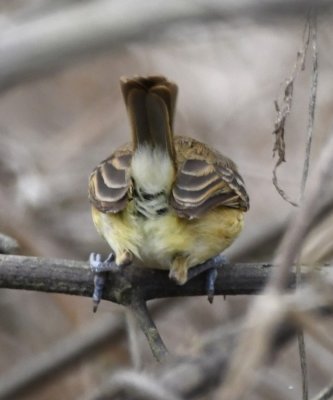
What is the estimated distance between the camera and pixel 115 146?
23.9ft

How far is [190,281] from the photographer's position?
4.13 metres

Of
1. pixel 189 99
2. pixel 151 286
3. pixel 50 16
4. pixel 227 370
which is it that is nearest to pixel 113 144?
pixel 189 99

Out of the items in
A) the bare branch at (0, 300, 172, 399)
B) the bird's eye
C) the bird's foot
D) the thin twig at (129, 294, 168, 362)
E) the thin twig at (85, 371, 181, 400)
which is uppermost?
the thin twig at (85, 371, 181, 400)

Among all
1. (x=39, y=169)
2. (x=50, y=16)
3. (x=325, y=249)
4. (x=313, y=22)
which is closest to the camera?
(x=325, y=249)

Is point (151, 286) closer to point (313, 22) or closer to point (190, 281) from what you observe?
point (190, 281)

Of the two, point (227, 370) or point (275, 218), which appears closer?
point (227, 370)

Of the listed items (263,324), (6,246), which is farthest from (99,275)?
(263,324)

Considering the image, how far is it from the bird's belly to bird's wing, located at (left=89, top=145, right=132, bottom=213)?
0.31 feet

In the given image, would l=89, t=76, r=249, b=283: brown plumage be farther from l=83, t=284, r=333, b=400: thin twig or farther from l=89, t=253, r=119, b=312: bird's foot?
l=83, t=284, r=333, b=400: thin twig

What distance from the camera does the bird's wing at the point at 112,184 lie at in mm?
3908

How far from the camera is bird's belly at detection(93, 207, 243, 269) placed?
391 cm

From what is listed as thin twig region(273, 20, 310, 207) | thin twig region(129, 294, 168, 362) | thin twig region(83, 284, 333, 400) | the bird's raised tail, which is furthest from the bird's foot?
thin twig region(83, 284, 333, 400)

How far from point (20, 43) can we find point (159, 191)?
216 centimetres

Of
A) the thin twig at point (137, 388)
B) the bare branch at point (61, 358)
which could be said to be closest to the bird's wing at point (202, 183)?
the bare branch at point (61, 358)
